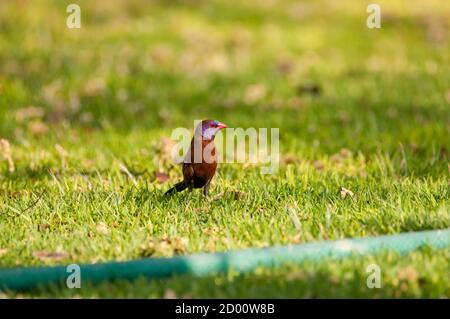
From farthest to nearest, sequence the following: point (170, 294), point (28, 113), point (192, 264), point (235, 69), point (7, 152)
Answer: point (235, 69), point (28, 113), point (7, 152), point (192, 264), point (170, 294)

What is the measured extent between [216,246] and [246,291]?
1.77ft

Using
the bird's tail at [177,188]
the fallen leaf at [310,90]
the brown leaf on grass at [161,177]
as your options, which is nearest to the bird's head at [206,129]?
the bird's tail at [177,188]

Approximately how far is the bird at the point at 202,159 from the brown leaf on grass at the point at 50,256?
3.41 ft

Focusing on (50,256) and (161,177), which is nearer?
(50,256)

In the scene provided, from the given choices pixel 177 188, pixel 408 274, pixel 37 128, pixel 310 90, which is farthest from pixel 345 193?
pixel 310 90

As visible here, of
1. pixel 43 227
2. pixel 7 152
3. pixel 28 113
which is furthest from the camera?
pixel 28 113

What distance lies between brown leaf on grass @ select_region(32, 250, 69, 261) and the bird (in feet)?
3.41

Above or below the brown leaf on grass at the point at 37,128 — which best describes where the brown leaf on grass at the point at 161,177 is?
below

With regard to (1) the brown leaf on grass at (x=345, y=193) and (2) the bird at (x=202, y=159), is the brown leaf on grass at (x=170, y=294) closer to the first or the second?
(2) the bird at (x=202, y=159)

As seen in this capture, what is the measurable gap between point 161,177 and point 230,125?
173cm

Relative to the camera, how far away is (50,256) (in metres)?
3.98

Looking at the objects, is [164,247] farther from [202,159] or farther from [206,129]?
[206,129]

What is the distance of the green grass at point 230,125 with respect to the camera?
4039mm
